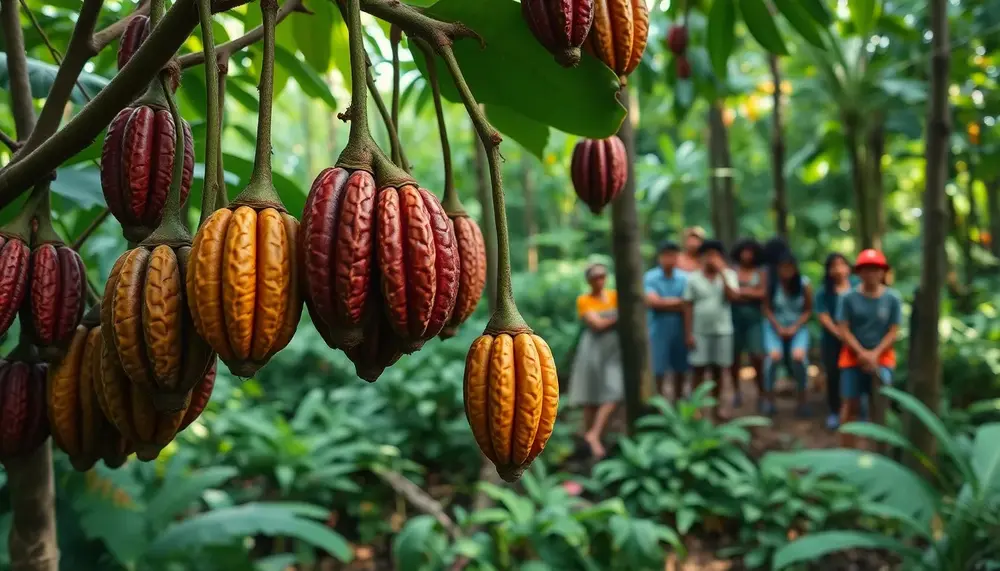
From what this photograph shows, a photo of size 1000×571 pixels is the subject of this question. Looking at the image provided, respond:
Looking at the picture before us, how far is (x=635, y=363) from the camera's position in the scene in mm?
5172

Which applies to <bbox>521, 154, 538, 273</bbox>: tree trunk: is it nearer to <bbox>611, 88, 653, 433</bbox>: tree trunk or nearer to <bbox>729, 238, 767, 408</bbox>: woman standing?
<bbox>729, 238, 767, 408</bbox>: woman standing

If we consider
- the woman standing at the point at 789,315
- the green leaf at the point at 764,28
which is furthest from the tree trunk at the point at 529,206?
the green leaf at the point at 764,28

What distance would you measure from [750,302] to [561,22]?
227 inches

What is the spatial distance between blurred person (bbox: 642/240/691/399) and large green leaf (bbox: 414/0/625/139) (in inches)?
206

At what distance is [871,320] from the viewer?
520 centimetres

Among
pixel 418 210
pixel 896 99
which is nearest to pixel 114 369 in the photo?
pixel 418 210

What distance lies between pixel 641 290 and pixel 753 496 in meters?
1.40

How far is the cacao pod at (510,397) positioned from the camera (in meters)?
0.66

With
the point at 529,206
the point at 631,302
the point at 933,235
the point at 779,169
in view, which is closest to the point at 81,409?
the point at 933,235

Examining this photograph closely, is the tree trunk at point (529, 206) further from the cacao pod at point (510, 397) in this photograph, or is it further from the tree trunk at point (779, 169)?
the cacao pod at point (510, 397)

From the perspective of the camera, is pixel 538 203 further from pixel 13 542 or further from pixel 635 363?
pixel 13 542

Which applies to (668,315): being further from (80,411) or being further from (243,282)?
(243,282)

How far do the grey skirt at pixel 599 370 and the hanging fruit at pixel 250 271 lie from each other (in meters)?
5.44

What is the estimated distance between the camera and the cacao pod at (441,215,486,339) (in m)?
0.77
